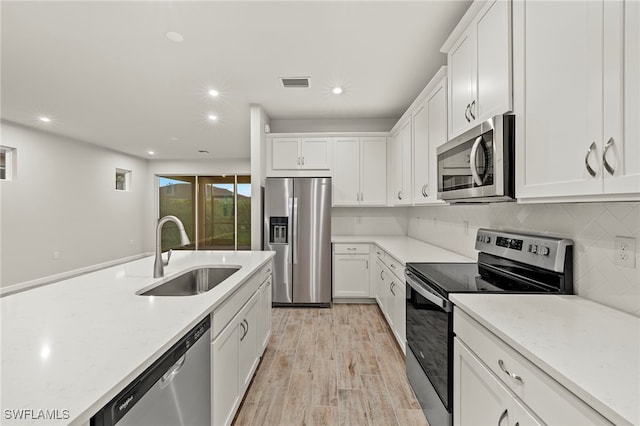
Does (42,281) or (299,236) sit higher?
(299,236)

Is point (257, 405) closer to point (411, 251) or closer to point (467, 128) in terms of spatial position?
point (411, 251)

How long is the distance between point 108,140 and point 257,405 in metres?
6.09

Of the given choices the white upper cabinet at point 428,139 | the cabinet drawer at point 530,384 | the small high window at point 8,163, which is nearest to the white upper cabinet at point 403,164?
the white upper cabinet at point 428,139

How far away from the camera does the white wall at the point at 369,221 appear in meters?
4.46

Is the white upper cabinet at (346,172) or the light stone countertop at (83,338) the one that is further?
the white upper cabinet at (346,172)

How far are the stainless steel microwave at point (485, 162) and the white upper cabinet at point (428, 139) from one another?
1.58ft

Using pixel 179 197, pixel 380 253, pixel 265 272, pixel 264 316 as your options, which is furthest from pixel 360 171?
pixel 179 197

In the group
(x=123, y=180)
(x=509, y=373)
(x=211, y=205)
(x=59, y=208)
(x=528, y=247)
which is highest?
(x=123, y=180)

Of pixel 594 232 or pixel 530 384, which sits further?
pixel 594 232

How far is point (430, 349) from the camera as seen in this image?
1755 mm

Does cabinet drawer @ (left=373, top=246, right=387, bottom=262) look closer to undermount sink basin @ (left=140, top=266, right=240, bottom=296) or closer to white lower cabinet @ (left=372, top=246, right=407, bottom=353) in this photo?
white lower cabinet @ (left=372, top=246, right=407, bottom=353)

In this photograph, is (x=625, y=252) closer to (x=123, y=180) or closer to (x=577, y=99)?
(x=577, y=99)

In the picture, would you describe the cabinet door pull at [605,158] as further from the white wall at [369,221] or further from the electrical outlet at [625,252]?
the white wall at [369,221]

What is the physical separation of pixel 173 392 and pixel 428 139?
2574 millimetres
